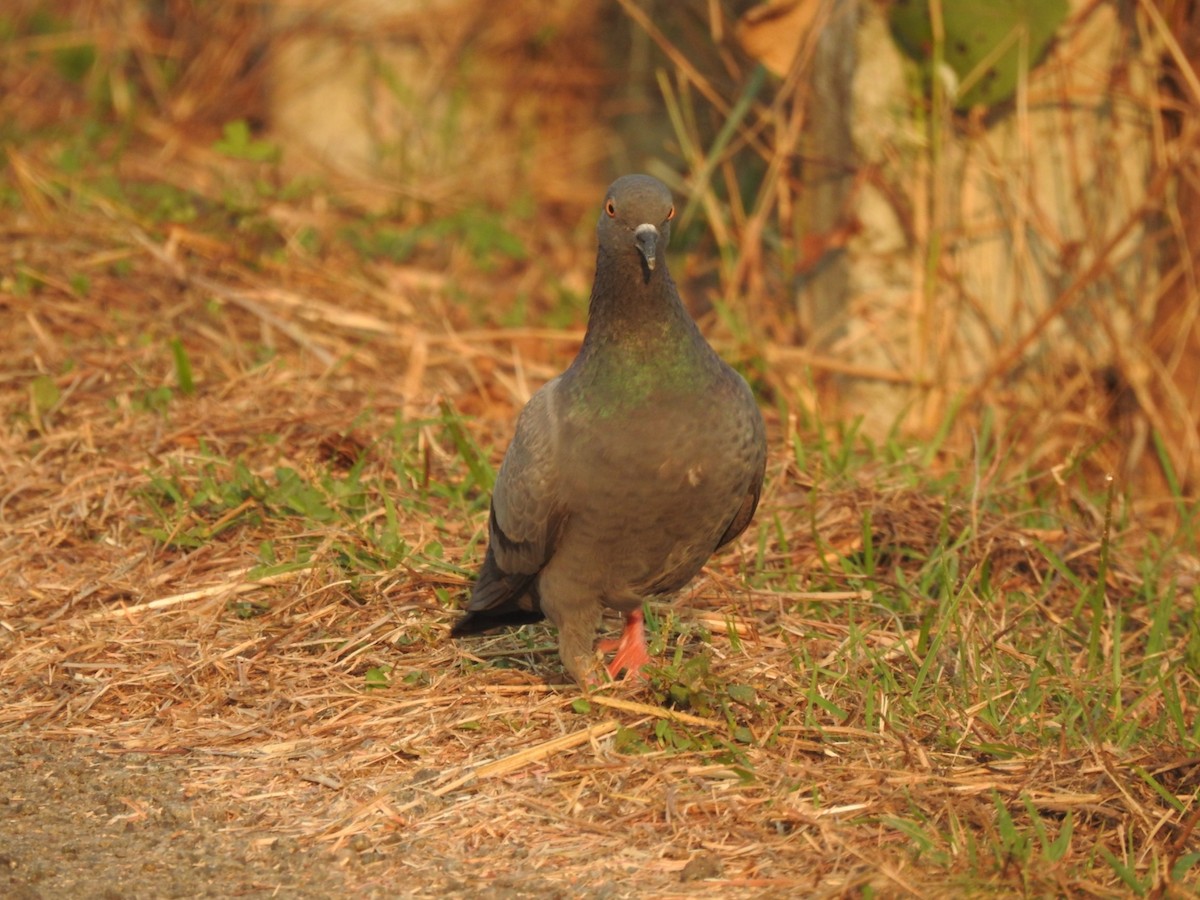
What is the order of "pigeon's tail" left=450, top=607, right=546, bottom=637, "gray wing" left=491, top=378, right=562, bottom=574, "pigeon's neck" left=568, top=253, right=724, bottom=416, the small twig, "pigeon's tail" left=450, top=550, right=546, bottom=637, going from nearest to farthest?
the small twig
"pigeon's neck" left=568, top=253, right=724, bottom=416
"gray wing" left=491, top=378, right=562, bottom=574
"pigeon's tail" left=450, top=550, right=546, bottom=637
"pigeon's tail" left=450, top=607, right=546, bottom=637

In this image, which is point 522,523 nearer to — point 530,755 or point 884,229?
point 530,755

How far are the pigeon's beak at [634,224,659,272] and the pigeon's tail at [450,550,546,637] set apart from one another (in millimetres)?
882

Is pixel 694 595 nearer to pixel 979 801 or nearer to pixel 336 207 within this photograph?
pixel 979 801

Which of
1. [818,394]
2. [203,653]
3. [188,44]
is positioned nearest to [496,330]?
[818,394]

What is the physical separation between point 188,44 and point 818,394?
4.48 metres

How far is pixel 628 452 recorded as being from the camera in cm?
323

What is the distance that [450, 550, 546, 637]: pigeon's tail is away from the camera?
3.61m

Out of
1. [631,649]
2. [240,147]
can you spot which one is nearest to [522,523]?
[631,649]

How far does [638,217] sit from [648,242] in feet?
0.32

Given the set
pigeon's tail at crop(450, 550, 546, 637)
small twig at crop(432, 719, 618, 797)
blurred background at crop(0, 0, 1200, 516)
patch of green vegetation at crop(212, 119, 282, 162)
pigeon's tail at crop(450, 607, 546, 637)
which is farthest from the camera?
patch of green vegetation at crop(212, 119, 282, 162)

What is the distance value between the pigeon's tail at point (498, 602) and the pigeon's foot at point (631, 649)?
225 millimetres

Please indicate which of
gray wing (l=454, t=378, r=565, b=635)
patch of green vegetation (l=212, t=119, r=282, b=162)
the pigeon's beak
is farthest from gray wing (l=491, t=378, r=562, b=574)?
patch of green vegetation (l=212, t=119, r=282, b=162)

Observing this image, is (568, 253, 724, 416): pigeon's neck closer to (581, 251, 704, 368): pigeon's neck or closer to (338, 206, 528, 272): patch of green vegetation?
(581, 251, 704, 368): pigeon's neck

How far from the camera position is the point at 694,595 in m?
4.16
